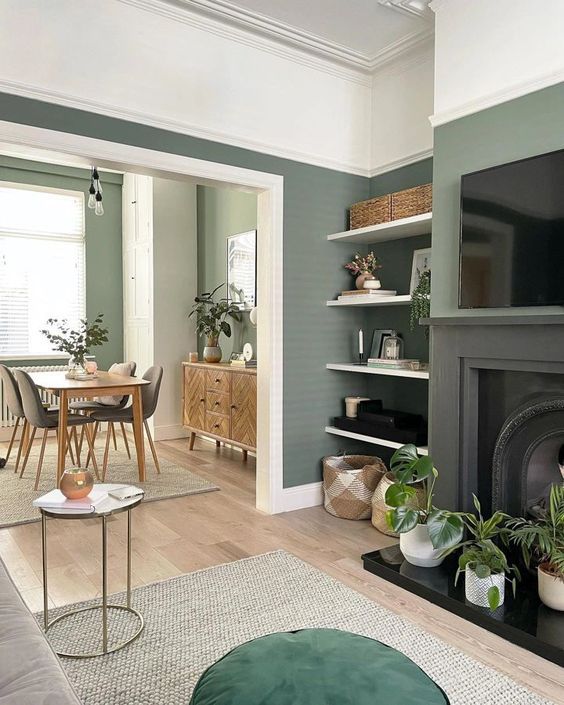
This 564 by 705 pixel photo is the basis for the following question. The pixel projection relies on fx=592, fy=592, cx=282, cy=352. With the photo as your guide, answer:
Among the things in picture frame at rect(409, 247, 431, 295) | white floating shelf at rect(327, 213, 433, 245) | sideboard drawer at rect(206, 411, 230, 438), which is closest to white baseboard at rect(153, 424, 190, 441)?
sideboard drawer at rect(206, 411, 230, 438)

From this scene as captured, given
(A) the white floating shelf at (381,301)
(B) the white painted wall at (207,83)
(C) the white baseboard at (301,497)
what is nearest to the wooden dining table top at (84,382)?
(C) the white baseboard at (301,497)

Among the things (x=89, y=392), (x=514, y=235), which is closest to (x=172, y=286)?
(x=89, y=392)

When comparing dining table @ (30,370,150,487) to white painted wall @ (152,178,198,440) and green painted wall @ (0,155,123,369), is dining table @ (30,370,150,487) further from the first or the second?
green painted wall @ (0,155,123,369)

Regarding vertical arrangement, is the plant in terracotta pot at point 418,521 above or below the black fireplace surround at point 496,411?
below

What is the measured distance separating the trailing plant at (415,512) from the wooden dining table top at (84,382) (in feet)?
7.56

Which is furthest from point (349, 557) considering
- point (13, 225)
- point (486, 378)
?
point (13, 225)

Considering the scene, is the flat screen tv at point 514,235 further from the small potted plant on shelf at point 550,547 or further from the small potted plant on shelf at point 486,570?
the small potted plant on shelf at point 486,570

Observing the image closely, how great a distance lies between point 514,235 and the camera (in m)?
2.60

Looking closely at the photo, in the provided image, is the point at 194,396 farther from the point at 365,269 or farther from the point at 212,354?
the point at 365,269

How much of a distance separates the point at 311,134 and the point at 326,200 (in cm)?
43

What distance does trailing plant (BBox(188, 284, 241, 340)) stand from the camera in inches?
223

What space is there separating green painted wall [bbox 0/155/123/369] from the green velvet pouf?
19.3 feet

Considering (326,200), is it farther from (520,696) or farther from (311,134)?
(520,696)

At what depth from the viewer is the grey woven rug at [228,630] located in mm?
1914
